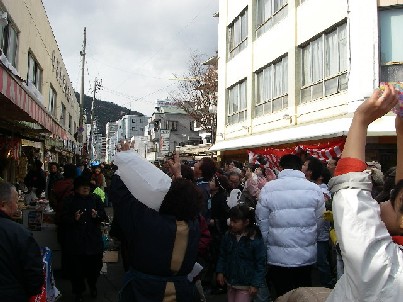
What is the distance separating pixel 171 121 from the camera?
2682 inches

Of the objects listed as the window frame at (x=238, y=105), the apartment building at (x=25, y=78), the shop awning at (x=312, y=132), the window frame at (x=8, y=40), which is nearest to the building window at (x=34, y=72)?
the apartment building at (x=25, y=78)

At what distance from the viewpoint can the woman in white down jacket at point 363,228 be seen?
1.48 metres

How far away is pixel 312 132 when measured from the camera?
14.1 m

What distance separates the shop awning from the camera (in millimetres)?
12031

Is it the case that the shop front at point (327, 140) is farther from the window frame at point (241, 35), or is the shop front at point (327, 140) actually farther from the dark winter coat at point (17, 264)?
the dark winter coat at point (17, 264)

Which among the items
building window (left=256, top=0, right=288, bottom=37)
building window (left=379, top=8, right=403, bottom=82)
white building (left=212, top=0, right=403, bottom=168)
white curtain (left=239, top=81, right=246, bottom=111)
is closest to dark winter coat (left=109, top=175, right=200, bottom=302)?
white building (left=212, top=0, right=403, bottom=168)

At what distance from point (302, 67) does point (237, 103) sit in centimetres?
716

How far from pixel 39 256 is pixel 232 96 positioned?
21448mm

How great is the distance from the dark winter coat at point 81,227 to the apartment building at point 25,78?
1762mm

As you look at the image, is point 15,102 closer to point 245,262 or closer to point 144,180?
point 245,262

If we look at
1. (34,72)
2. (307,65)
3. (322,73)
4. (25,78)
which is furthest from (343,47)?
(34,72)

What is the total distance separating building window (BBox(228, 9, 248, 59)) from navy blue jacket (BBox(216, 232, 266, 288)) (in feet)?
61.0

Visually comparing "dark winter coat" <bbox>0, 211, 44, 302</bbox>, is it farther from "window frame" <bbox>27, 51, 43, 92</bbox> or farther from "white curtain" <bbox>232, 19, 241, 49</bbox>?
"white curtain" <bbox>232, 19, 241, 49</bbox>

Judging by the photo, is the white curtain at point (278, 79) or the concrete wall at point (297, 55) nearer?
the concrete wall at point (297, 55)
